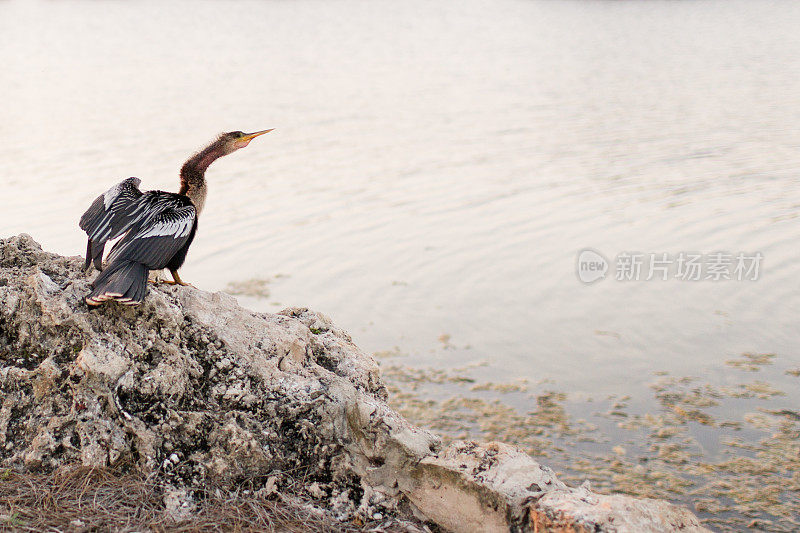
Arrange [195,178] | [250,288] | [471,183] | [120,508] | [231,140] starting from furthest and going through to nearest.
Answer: [471,183], [250,288], [231,140], [195,178], [120,508]

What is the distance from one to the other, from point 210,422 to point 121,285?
0.61 meters

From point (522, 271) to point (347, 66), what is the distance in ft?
53.1

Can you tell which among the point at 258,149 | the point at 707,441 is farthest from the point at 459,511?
the point at 258,149

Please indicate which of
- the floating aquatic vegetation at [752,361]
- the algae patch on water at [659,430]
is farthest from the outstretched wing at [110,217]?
the floating aquatic vegetation at [752,361]

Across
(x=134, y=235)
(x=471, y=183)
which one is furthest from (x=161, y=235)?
(x=471, y=183)

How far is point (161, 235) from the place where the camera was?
9.80 ft

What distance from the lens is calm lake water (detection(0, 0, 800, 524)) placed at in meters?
5.87

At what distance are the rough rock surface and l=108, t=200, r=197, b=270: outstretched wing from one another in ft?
0.52

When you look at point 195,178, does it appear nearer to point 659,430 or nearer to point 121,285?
point 121,285

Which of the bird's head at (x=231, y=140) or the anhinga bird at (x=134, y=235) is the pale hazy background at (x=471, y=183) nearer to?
the bird's head at (x=231, y=140)

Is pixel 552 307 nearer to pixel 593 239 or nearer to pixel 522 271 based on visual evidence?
pixel 522 271

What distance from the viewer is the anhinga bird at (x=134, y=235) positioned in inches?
104

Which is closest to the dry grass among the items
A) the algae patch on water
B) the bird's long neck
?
the bird's long neck

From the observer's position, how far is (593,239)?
7570 millimetres
